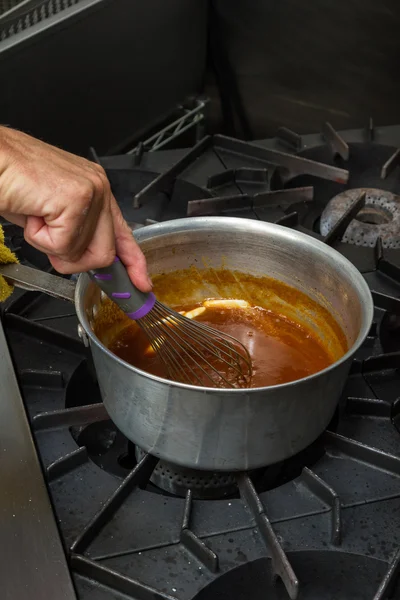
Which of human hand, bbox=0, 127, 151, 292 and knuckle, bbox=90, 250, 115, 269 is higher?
human hand, bbox=0, 127, 151, 292

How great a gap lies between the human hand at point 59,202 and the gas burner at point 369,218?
48 centimetres

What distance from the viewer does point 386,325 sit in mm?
898

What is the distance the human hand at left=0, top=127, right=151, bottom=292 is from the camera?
545 mm

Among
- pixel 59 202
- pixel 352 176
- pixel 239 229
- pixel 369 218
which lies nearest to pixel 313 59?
pixel 352 176

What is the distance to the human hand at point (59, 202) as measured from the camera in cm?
55

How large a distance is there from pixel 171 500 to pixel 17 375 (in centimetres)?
24

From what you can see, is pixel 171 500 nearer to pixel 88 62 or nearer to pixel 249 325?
pixel 249 325

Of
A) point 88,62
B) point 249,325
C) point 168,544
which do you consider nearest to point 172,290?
point 249,325

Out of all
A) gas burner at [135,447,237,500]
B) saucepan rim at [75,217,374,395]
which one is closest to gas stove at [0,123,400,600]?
gas burner at [135,447,237,500]

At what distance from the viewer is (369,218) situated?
1047mm

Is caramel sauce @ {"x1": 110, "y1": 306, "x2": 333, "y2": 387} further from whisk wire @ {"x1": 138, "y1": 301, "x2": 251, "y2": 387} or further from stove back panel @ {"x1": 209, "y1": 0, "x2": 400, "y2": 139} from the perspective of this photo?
stove back panel @ {"x1": 209, "y1": 0, "x2": 400, "y2": 139}

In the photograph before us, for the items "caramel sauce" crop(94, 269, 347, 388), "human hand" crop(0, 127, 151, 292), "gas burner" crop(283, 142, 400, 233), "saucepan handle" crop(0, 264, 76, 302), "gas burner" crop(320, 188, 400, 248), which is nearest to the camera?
"human hand" crop(0, 127, 151, 292)

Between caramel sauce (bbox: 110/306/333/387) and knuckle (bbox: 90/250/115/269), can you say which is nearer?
knuckle (bbox: 90/250/115/269)

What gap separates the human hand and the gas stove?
212 mm
